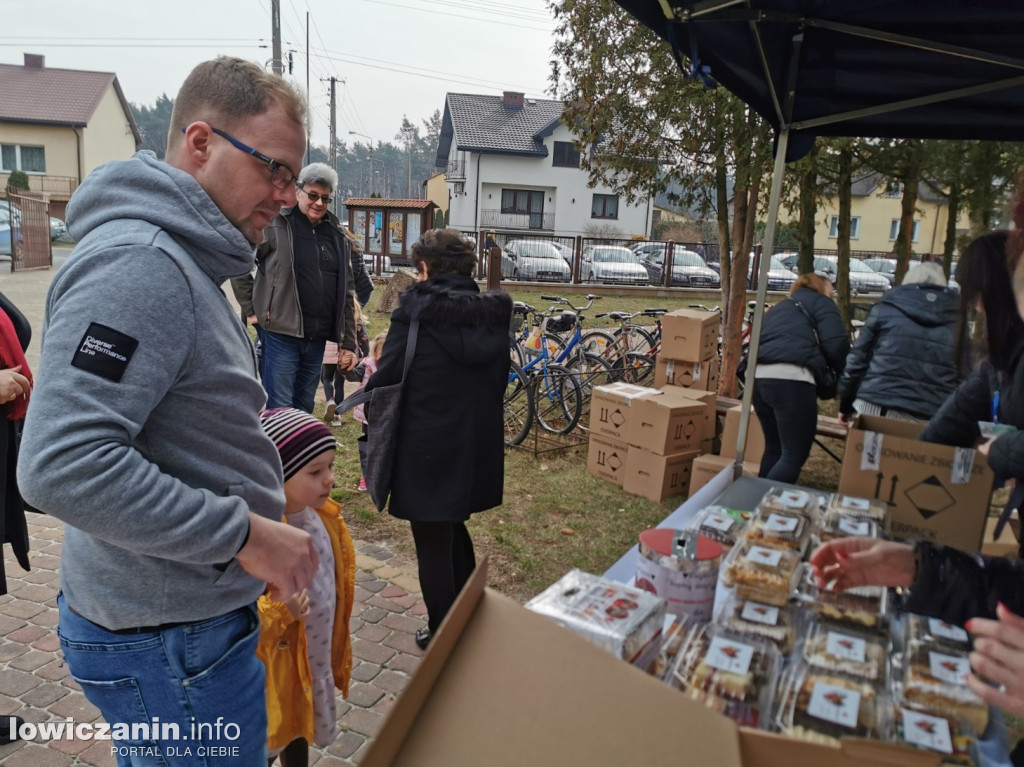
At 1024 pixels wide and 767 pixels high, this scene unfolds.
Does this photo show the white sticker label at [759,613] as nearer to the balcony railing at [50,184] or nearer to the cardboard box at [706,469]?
the cardboard box at [706,469]

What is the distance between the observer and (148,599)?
126 cm

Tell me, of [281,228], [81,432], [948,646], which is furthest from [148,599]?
[281,228]

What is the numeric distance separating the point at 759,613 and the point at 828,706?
35 cm

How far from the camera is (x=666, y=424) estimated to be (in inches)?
215

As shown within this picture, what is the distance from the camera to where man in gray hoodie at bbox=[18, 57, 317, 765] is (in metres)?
1.09

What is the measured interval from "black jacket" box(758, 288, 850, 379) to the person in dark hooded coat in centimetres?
20

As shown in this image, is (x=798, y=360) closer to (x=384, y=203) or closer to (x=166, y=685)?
(x=166, y=685)

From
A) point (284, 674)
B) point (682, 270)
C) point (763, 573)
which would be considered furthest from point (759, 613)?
point (682, 270)

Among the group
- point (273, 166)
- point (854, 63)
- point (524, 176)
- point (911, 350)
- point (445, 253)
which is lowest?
point (911, 350)

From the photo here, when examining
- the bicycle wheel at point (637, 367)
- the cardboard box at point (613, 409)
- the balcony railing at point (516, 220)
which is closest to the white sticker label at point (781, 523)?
the cardboard box at point (613, 409)

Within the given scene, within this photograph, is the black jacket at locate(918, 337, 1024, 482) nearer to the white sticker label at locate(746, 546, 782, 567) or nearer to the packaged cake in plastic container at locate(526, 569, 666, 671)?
the white sticker label at locate(746, 546, 782, 567)

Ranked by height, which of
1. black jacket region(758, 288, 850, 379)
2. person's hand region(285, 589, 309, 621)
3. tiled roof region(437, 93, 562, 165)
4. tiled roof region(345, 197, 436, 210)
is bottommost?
person's hand region(285, 589, 309, 621)

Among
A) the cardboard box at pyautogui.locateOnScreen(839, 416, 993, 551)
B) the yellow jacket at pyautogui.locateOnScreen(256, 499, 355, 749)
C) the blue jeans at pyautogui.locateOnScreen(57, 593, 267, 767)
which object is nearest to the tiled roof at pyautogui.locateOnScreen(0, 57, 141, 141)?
the yellow jacket at pyautogui.locateOnScreen(256, 499, 355, 749)

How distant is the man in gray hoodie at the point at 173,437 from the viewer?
1.09 meters
